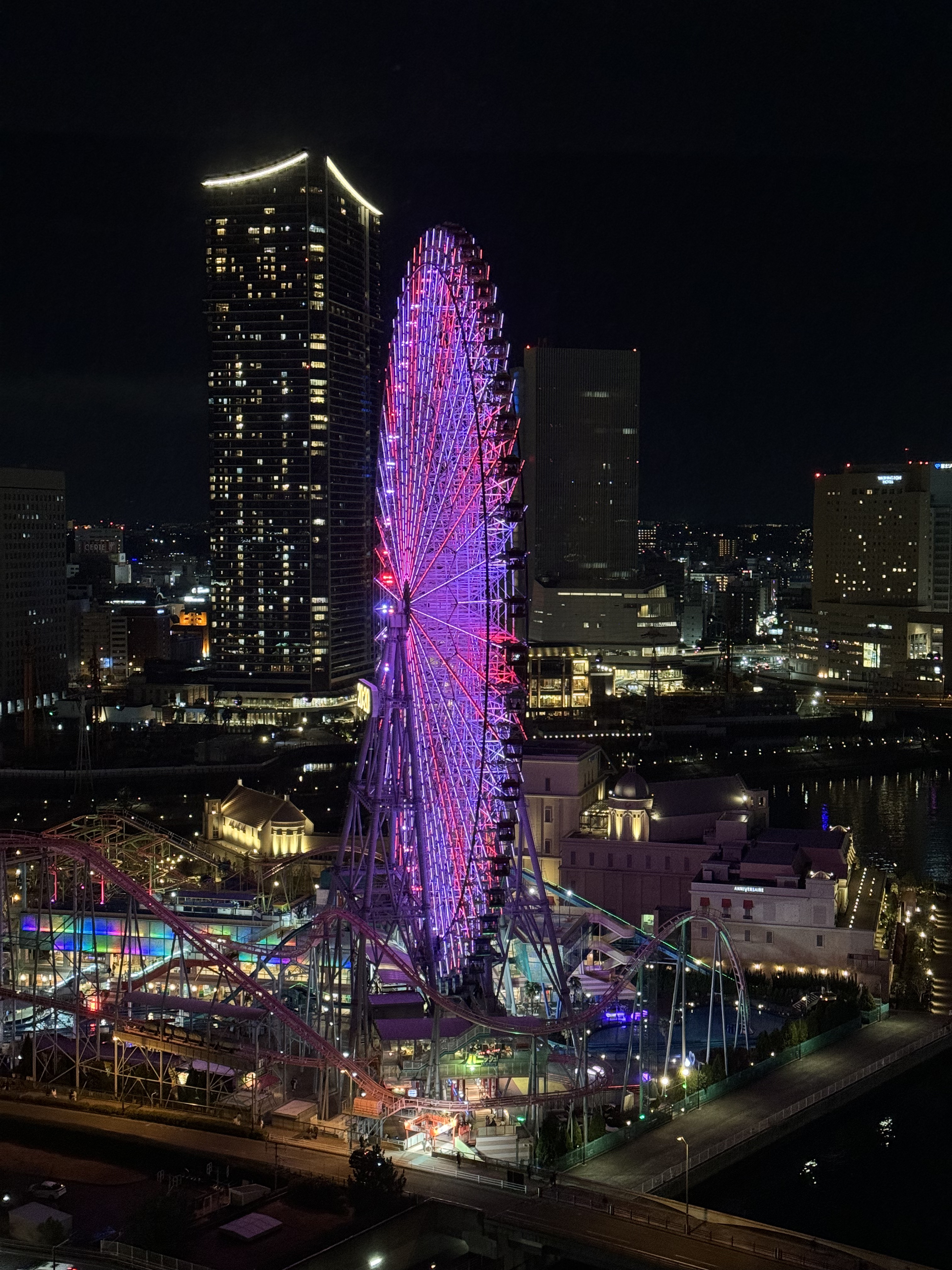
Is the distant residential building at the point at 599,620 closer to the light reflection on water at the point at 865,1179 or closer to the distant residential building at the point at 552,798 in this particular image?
the distant residential building at the point at 552,798

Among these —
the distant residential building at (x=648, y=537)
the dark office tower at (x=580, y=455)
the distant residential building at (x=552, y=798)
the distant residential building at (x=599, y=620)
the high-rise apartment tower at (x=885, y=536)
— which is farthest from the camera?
the distant residential building at (x=648, y=537)

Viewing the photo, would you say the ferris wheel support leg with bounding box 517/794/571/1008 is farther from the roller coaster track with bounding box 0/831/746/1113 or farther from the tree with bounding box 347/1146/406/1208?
the tree with bounding box 347/1146/406/1208

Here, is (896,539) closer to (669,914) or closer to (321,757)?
(321,757)

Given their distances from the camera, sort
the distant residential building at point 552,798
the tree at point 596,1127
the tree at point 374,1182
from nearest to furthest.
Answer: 1. the tree at point 374,1182
2. the tree at point 596,1127
3. the distant residential building at point 552,798

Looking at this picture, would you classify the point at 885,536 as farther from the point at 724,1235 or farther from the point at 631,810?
the point at 724,1235

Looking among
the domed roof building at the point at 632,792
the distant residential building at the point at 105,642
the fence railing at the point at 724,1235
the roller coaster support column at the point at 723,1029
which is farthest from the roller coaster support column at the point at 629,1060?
the distant residential building at the point at 105,642

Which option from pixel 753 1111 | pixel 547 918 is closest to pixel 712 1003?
pixel 753 1111

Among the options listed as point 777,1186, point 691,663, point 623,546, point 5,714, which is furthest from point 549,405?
point 777,1186

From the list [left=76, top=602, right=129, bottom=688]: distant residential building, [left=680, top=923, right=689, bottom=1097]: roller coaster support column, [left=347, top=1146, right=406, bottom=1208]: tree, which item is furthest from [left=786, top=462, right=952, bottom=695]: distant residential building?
[left=347, top=1146, right=406, bottom=1208]: tree
